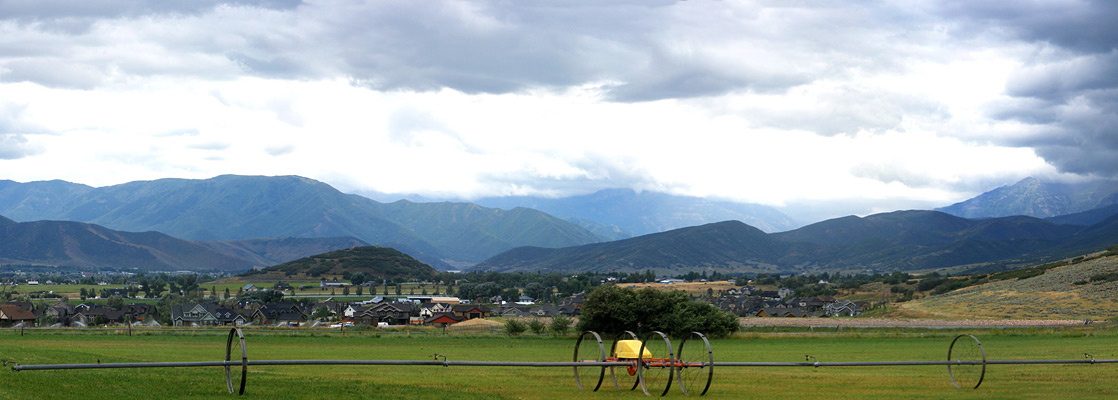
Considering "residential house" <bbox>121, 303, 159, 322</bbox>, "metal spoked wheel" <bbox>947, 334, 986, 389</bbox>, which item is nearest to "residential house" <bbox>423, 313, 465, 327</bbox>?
"residential house" <bbox>121, 303, 159, 322</bbox>

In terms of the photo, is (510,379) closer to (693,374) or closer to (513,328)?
(693,374)

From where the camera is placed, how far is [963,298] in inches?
4678

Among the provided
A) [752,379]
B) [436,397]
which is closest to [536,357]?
[752,379]

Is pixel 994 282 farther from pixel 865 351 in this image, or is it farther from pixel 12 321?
pixel 12 321

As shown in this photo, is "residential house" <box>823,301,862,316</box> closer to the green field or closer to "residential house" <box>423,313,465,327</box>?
"residential house" <box>423,313,465,327</box>

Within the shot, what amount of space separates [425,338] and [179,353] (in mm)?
25702

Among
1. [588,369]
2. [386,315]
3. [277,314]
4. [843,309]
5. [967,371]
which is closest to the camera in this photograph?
[588,369]

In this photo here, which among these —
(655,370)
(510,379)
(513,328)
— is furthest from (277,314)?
(655,370)

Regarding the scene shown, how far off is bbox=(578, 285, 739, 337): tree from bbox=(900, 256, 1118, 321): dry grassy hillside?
4453cm

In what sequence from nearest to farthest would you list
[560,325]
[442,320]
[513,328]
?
[560,325] < [513,328] < [442,320]

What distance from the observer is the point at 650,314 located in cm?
7450

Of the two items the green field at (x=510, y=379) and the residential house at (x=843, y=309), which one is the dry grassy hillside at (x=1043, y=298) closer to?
the residential house at (x=843, y=309)

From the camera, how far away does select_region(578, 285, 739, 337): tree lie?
2842 inches

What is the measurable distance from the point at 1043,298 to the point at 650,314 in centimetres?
6329
